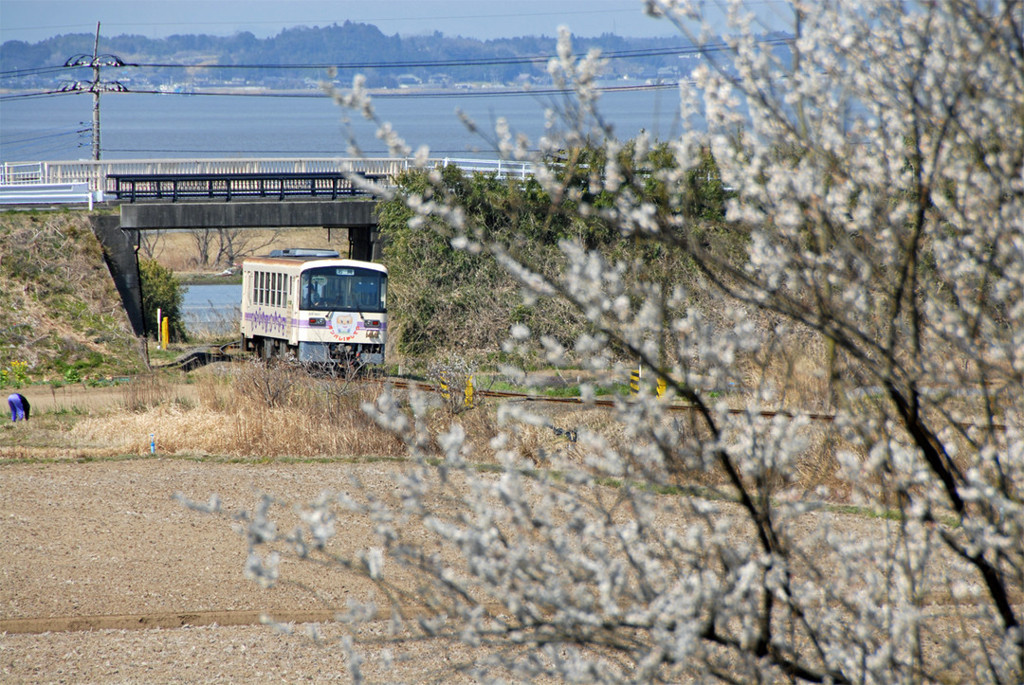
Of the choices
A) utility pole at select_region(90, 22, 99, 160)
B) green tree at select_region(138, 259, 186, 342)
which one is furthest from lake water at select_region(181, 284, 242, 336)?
utility pole at select_region(90, 22, 99, 160)

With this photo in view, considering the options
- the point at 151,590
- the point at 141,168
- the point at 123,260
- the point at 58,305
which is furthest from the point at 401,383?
the point at 141,168

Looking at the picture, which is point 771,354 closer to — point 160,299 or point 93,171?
point 93,171

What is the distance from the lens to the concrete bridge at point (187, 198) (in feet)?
94.6

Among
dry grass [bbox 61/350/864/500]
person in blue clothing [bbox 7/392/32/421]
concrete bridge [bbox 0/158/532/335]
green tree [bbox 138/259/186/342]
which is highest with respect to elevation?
concrete bridge [bbox 0/158/532/335]

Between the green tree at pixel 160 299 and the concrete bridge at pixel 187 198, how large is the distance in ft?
10.7

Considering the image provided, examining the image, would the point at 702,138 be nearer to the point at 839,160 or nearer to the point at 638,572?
the point at 839,160

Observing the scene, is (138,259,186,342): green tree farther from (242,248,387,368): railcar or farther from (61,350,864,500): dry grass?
(61,350,864,500): dry grass

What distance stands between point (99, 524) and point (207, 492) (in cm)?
134

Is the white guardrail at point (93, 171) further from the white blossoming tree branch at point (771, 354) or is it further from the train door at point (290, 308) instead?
the white blossoming tree branch at point (771, 354)

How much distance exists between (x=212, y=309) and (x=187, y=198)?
484 centimetres

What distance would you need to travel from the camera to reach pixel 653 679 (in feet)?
11.9

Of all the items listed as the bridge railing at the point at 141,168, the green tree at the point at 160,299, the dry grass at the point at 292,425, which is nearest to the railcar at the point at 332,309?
the dry grass at the point at 292,425

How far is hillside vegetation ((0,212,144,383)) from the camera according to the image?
24391mm

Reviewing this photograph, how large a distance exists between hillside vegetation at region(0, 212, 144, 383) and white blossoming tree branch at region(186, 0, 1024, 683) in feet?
72.0
